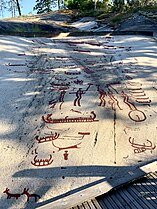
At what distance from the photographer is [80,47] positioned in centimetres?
1395

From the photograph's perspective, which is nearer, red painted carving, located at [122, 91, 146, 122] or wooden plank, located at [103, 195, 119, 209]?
wooden plank, located at [103, 195, 119, 209]

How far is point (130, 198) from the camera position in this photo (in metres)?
4.18

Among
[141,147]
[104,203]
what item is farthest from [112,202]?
[141,147]

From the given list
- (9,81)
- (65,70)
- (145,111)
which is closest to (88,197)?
(145,111)

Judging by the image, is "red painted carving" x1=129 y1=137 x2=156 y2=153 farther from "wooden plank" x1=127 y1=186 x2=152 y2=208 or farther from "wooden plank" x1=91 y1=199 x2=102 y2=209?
"wooden plank" x1=91 y1=199 x2=102 y2=209

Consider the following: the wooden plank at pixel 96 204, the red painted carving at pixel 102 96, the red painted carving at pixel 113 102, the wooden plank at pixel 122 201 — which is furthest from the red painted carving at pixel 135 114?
the wooden plank at pixel 96 204

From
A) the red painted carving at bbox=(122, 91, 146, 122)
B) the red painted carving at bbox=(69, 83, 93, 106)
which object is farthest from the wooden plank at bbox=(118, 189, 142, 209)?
the red painted carving at bbox=(69, 83, 93, 106)

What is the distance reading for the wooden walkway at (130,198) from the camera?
402 centimetres

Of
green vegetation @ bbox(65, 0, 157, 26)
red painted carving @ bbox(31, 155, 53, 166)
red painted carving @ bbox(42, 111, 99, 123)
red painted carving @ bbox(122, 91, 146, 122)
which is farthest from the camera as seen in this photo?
green vegetation @ bbox(65, 0, 157, 26)

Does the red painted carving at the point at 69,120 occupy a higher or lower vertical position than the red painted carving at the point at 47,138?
higher

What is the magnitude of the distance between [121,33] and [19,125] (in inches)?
491

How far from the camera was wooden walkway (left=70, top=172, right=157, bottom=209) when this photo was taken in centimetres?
402

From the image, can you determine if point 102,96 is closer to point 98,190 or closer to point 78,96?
point 78,96

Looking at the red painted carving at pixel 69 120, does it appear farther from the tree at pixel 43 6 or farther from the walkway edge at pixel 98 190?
the tree at pixel 43 6
